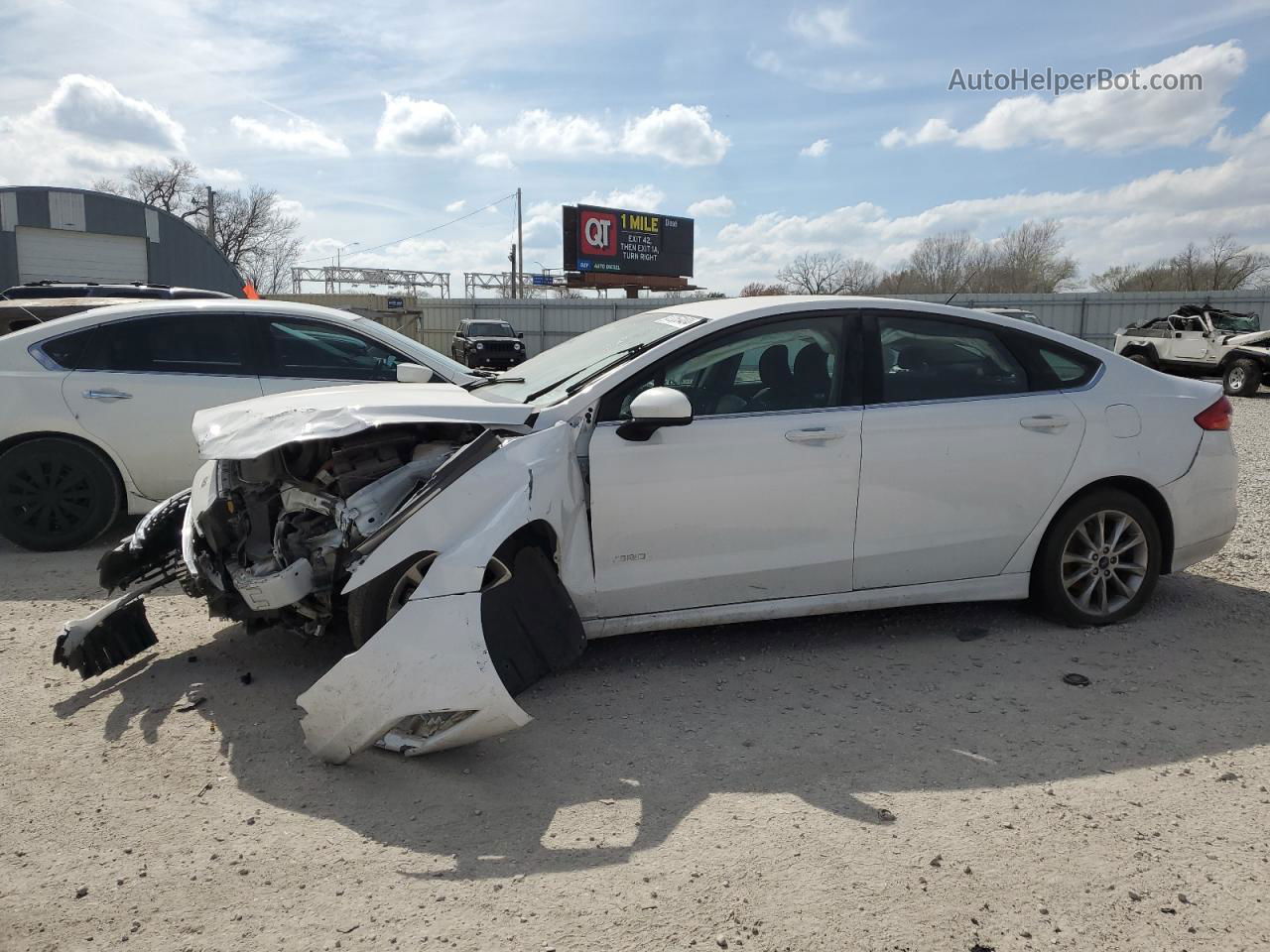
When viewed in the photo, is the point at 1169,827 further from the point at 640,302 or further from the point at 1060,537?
the point at 640,302

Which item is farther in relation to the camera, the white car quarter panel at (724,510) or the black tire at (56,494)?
the black tire at (56,494)

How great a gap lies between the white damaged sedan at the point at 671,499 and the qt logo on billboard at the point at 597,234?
111ft

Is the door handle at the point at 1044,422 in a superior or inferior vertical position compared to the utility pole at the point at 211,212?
inferior

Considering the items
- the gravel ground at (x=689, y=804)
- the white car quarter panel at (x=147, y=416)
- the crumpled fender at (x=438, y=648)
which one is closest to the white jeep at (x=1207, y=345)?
the gravel ground at (x=689, y=804)

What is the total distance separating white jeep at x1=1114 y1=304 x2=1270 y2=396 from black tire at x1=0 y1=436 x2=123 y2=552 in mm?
20471

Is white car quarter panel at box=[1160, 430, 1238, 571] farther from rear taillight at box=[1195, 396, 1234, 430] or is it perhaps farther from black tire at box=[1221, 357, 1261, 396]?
black tire at box=[1221, 357, 1261, 396]

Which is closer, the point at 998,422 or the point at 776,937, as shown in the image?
the point at 776,937

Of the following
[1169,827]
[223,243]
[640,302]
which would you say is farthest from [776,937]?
[223,243]

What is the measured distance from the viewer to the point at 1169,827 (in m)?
2.82

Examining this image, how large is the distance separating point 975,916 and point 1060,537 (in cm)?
246

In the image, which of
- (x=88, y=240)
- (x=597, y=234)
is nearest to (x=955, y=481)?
(x=88, y=240)

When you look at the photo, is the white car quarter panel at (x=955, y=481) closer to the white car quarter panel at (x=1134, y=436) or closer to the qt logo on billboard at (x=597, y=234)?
the white car quarter panel at (x=1134, y=436)

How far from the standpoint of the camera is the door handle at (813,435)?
400cm

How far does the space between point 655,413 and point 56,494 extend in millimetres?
4443
